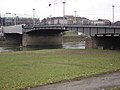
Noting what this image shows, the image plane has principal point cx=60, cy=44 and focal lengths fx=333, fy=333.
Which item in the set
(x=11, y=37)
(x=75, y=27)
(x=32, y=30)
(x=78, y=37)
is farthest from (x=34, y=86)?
(x=78, y=37)

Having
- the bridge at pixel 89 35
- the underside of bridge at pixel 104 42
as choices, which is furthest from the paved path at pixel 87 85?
the underside of bridge at pixel 104 42

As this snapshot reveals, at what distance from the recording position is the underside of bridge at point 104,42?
68250 millimetres

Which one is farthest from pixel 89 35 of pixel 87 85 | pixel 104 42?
pixel 87 85

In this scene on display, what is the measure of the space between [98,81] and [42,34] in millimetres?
87808

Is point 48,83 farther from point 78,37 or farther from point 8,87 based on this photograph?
point 78,37

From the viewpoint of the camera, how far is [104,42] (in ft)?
230

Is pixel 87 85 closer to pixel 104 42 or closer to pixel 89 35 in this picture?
pixel 89 35

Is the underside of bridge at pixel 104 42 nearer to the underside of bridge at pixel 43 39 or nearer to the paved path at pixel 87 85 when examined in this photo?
the underside of bridge at pixel 43 39

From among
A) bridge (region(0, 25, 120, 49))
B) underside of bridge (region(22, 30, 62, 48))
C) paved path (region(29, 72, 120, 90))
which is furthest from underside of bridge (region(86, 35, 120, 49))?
paved path (region(29, 72, 120, 90))

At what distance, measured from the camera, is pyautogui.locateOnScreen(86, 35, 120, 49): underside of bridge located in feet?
224

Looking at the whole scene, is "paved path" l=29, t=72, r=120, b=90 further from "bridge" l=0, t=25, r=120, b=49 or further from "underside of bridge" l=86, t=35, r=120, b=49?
"underside of bridge" l=86, t=35, r=120, b=49

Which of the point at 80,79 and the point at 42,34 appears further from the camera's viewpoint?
the point at 42,34

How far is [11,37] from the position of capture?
422 ft

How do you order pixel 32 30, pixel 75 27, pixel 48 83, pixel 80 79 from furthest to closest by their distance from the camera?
pixel 32 30 → pixel 75 27 → pixel 80 79 → pixel 48 83
